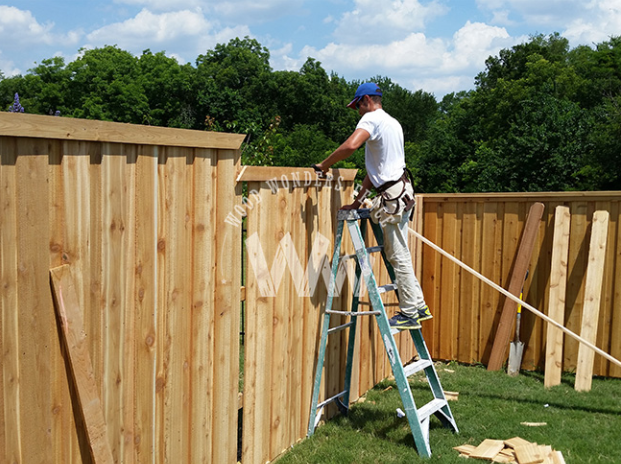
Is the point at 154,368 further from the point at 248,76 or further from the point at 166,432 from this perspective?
the point at 248,76

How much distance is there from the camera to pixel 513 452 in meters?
4.53

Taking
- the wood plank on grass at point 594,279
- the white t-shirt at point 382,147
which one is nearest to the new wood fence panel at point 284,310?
the white t-shirt at point 382,147

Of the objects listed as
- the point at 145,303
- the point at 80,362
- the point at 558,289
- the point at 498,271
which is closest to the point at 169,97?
the point at 498,271

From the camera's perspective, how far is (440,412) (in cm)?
493

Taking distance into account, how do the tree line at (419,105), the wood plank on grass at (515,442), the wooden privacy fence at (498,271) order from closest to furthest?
the wood plank on grass at (515,442), the wooden privacy fence at (498,271), the tree line at (419,105)

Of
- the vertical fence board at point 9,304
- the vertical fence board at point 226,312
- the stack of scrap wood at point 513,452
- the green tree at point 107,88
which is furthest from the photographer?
the green tree at point 107,88

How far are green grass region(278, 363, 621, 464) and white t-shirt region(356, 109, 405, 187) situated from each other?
6.28 feet

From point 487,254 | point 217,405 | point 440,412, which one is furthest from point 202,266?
point 487,254

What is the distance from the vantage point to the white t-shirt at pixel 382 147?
4.53m

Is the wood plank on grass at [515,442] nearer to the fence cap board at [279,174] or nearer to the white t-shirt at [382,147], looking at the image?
the white t-shirt at [382,147]

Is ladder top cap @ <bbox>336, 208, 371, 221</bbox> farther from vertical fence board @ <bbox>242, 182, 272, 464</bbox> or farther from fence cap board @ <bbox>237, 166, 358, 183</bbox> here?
vertical fence board @ <bbox>242, 182, 272, 464</bbox>

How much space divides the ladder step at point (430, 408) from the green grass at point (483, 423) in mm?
236

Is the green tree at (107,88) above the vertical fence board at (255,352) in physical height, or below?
above

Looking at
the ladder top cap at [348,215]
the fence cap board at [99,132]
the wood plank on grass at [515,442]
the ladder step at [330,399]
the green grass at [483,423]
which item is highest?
the fence cap board at [99,132]
